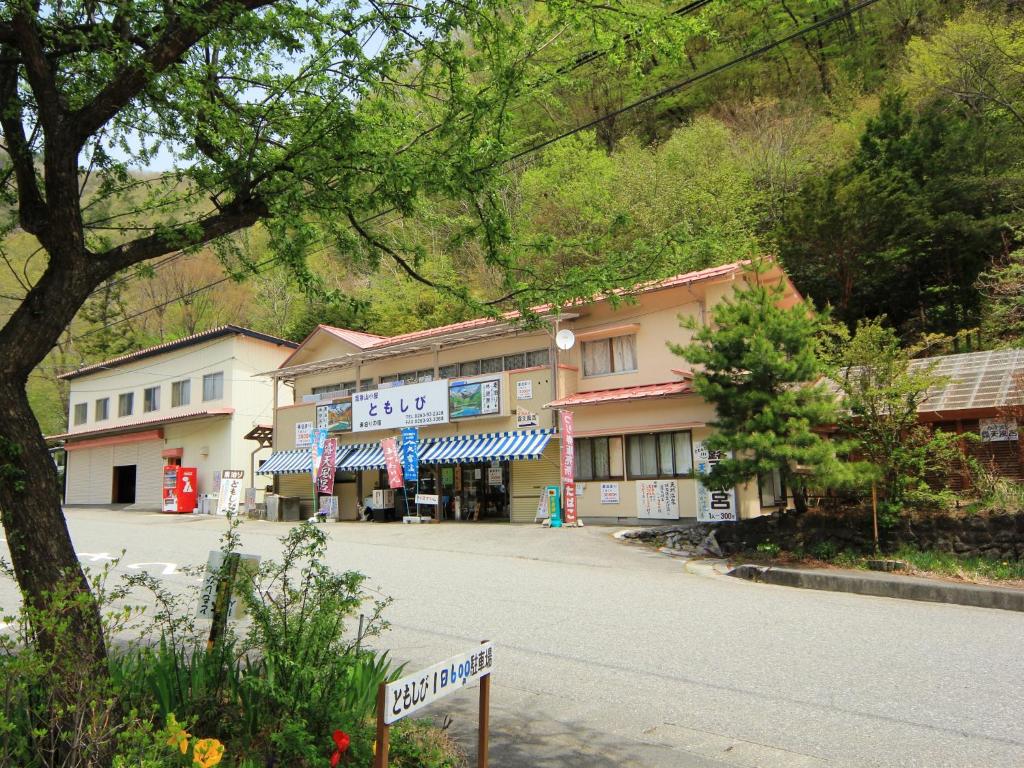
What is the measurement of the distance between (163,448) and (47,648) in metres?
32.0

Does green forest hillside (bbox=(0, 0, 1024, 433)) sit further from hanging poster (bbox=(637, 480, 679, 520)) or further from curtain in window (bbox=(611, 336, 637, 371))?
hanging poster (bbox=(637, 480, 679, 520))

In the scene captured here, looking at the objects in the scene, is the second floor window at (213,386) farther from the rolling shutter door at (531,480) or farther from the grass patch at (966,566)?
the grass patch at (966,566)

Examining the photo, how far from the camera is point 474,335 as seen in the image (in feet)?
73.6

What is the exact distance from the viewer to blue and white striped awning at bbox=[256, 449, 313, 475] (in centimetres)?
2596

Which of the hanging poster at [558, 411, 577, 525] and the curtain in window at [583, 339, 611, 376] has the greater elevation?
the curtain in window at [583, 339, 611, 376]

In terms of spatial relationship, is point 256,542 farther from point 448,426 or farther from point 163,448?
point 163,448

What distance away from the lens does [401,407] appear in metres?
24.1

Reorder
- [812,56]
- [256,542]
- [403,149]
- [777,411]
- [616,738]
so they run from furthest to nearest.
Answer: [812,56] < [256,542] < [777,411] < [403,149] < [616,738]

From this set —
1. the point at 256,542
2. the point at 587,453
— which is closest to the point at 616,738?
the point at 256,542

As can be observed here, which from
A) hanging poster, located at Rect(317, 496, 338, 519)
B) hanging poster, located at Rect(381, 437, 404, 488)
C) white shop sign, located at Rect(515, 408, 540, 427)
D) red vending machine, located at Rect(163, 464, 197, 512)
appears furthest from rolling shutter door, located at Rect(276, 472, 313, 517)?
white shop sign, located at Rect(515, 408, 540, 427)

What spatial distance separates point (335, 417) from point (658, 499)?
1259 cm

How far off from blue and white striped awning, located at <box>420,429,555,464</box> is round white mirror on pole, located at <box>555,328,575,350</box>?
2.42 m

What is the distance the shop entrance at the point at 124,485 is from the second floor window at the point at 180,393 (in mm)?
5117

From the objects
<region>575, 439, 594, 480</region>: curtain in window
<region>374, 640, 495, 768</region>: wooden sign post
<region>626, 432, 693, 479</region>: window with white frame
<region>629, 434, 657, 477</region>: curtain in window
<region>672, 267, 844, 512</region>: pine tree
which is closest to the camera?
<region>374, 640, 495, 768</region>: wooden sign post
